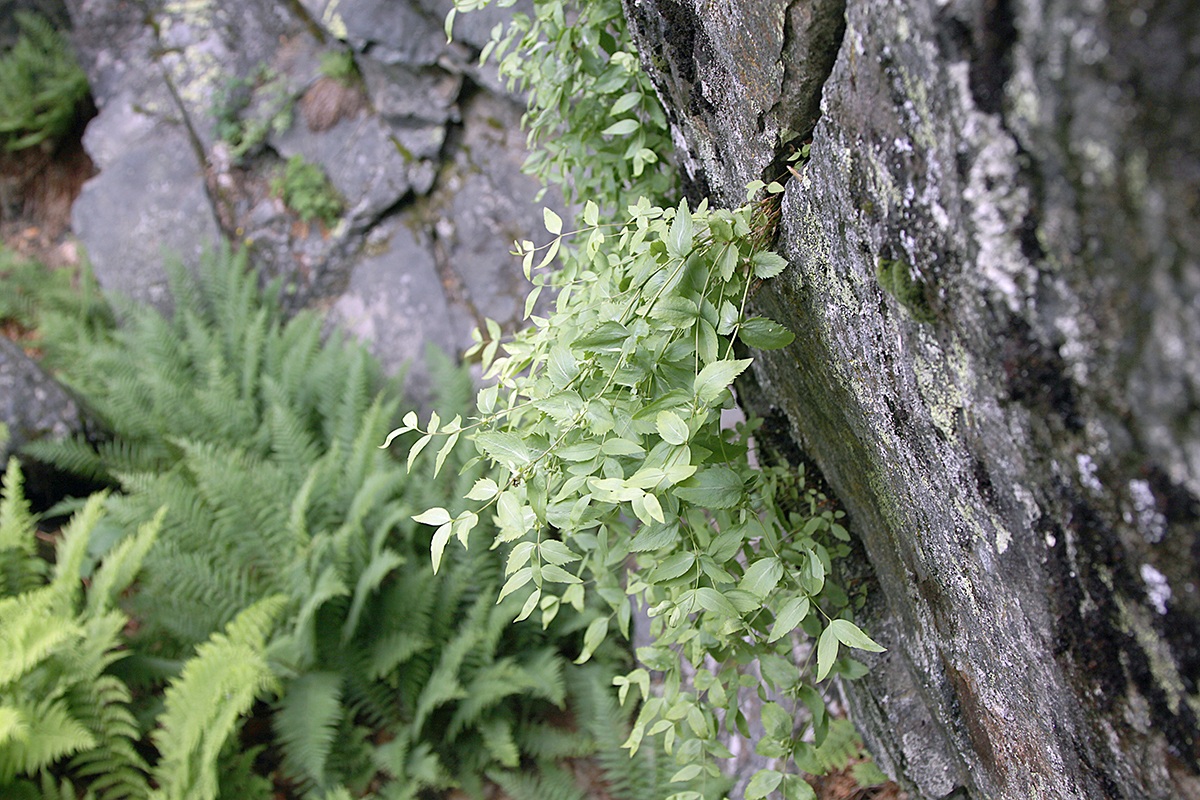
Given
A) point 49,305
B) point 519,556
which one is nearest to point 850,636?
point 519,556

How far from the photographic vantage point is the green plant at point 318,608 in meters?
3.08

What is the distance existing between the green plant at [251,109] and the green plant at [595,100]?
12.5 ft

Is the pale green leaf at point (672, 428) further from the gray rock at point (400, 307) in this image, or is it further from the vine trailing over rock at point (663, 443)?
the gray rock at point (400, 307)

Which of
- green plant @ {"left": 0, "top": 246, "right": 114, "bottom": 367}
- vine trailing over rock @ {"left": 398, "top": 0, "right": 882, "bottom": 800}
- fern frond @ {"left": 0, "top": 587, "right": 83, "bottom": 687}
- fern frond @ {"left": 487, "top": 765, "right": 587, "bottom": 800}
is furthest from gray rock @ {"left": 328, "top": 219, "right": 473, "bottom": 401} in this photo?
vine trailing over rock @ {"left": 398, "top": 0, "right": 882, "bottom": 800}

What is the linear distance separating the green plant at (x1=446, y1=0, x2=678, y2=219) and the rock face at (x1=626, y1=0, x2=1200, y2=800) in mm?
263

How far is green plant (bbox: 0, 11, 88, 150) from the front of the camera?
593cm

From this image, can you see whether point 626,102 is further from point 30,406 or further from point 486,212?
point 30,406

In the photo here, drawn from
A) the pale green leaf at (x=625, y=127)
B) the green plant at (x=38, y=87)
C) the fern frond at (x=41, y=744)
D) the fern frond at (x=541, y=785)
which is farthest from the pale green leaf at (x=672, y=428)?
the green plant at (x=38, y=87)

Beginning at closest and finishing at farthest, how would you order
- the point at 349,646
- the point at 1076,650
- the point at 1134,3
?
the point at 1134,3 < the point at 1076,650 < the point at 349,646

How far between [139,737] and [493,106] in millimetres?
3744

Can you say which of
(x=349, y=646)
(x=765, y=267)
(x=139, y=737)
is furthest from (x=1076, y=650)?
(x=139, y=737)

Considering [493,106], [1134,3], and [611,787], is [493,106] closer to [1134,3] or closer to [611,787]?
[611,787]

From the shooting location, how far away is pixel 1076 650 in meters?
1.01

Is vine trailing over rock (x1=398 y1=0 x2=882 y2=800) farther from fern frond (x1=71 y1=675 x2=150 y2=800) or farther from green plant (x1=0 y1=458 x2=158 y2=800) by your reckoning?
fern frond (x1=71 y1=675 x2=150 y2=800)
